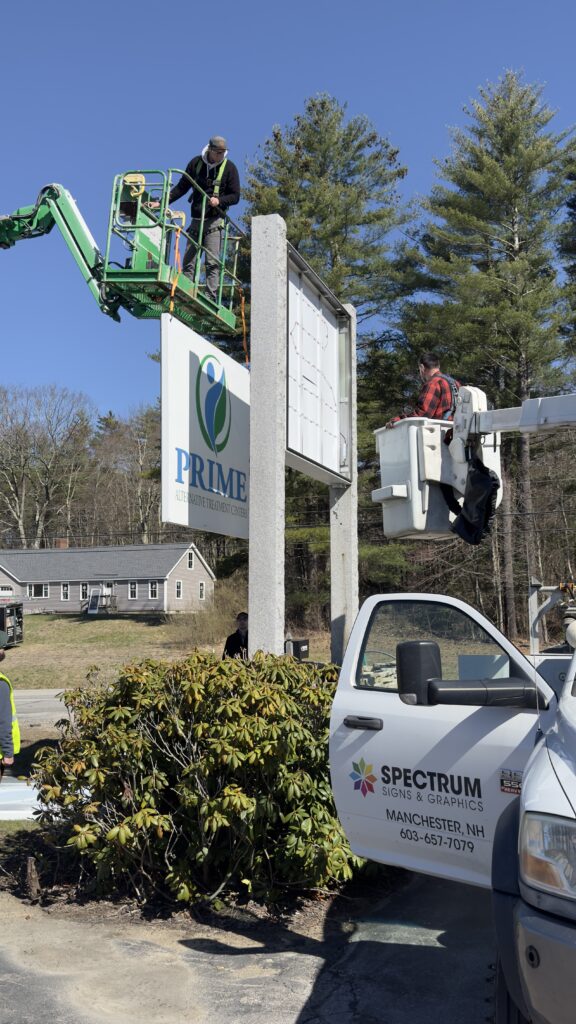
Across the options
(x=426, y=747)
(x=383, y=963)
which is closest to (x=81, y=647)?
(x=383, y=963)

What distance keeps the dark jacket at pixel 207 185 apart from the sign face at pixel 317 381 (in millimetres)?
1755

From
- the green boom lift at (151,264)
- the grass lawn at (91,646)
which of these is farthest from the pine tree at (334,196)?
the green boom lift at (151,264)

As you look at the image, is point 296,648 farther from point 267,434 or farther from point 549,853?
point 549,853

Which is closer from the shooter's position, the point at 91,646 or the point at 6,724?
the point at 6,724

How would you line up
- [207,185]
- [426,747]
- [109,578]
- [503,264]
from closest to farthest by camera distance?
[426,747] < [207,185] < [503,264] < [109,578]

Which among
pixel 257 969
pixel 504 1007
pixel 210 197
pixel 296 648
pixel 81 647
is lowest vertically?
pixel 257 969

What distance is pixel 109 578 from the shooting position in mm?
55125

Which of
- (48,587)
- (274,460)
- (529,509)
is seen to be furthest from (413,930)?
(48,587)

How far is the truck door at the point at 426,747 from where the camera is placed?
13.7 ft

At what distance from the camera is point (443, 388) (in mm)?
6219

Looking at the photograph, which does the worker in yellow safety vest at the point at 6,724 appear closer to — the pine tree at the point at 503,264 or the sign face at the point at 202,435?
the sign face at the point at 202,435

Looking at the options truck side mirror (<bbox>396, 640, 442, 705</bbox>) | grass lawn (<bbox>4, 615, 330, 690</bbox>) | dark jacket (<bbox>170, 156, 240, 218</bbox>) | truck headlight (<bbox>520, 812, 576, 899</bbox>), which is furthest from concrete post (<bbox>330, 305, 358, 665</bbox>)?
grass lawn (<bbox>4, 615, 330, 690</bbox>)

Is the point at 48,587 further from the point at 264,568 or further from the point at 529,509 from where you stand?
the point at 264,568

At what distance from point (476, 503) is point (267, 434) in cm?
221
